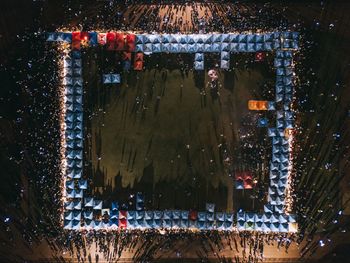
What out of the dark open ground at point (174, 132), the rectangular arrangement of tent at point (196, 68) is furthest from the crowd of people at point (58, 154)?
the dark open ground at point (174, 132)

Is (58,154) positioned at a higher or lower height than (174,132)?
lower

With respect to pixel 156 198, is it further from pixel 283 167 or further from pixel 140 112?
pixel 283 167

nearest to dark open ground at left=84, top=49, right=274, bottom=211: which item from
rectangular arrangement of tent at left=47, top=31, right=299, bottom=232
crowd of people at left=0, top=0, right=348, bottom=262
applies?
rectangular arrangement of tent at left=47, top=31, right=299, bottom=232

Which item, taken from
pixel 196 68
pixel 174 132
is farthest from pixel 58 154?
pixel 196 68

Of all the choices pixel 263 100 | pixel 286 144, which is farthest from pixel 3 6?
pixel 286 144

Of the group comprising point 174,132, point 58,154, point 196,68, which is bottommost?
point 58,154

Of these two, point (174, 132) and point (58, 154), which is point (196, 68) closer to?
point (174, 132)

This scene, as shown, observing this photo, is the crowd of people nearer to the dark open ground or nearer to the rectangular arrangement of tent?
the rectangular arrangement of tent
